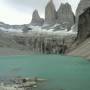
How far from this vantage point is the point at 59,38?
190 metres

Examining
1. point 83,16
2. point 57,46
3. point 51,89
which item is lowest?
point 51,89

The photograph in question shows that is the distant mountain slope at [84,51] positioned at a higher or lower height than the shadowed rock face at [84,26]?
lower

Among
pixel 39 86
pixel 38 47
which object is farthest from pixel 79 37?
pixel 39 86

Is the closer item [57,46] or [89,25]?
[89,25]

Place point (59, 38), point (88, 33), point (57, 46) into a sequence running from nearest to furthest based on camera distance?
point (88, 33), point (57, 46), point (59, 38)

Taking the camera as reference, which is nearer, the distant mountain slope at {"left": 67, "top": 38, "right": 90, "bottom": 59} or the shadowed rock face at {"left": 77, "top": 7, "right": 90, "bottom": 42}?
the distant mountain slope at {"left": 67, "top": 38, "right": 90, "bottom": 59}

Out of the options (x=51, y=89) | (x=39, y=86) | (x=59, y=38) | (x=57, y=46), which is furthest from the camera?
(x=59, y=38)

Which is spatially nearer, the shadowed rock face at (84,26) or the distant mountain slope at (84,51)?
the distant mountain slope at (84,51)

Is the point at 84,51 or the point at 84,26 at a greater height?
the point at 84,26

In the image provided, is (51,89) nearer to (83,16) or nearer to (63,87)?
(63,87)

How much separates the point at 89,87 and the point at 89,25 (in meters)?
106

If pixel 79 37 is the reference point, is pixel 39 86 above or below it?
below

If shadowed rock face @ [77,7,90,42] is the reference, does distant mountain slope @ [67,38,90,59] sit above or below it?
below

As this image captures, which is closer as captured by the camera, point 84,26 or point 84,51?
point 84,51
